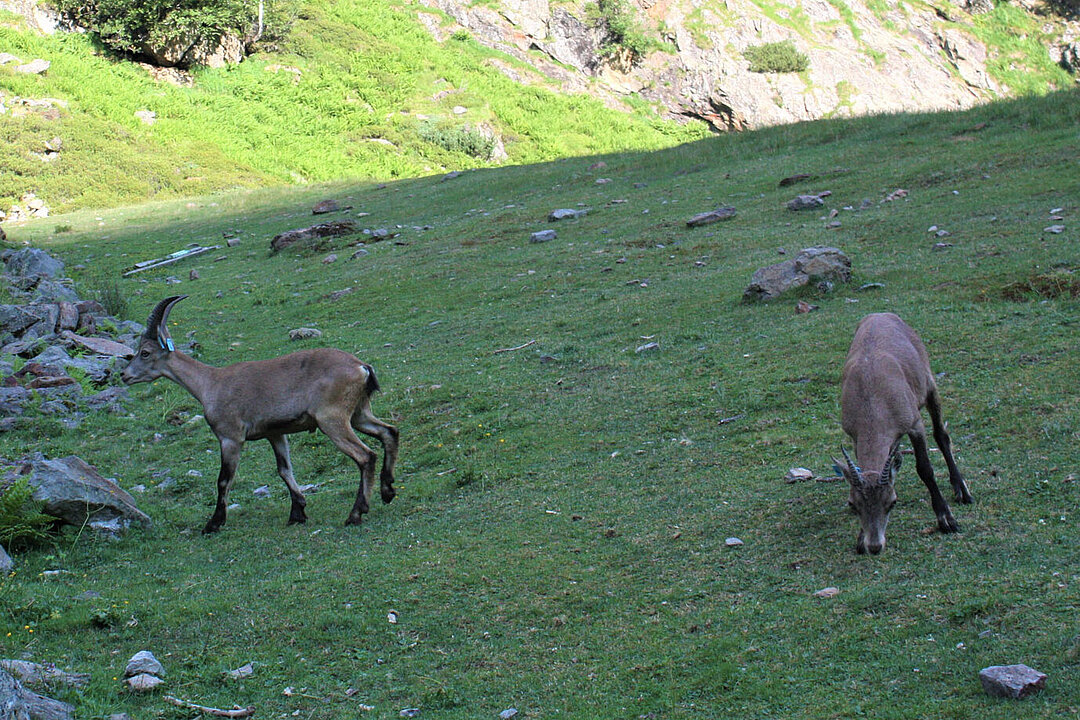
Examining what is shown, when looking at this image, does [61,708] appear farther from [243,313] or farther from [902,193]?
[902,193]

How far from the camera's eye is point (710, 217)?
1836cm

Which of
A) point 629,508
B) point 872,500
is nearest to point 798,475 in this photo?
point 629,508

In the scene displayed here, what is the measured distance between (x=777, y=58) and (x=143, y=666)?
2314 inches

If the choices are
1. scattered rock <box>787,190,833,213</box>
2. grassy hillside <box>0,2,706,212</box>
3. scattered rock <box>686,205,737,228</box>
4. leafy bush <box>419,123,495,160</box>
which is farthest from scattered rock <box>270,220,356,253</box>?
leafy bush <box>419,123,495,160</box>

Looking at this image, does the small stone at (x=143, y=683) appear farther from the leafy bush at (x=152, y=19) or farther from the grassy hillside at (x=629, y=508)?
the leafy bush at (x=152, y=19)

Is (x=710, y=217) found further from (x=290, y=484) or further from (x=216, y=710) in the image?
(x=216, y=710)

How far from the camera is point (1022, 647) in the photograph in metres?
4.71

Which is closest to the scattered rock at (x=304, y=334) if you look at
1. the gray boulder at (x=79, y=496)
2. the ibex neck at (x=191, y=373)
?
the ibex neck at (x=191, y=373)

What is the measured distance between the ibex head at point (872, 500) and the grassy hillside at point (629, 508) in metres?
0.15

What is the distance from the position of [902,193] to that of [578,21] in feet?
147

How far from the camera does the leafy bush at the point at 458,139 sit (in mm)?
40781

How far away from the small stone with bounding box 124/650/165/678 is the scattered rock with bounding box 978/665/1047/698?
430 cm

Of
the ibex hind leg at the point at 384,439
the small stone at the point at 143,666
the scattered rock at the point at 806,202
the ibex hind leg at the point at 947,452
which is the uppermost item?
the ibex hind leg at the point at 947,452

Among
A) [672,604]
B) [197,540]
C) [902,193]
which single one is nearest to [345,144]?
[902,193]
